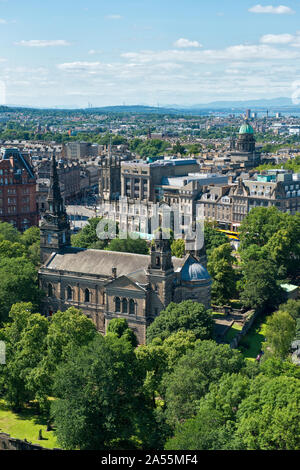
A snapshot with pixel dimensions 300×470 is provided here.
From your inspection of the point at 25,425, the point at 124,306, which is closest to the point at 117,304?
the point at 124,306

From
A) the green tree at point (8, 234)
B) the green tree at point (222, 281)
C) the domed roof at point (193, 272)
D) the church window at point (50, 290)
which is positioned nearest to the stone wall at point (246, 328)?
the green tree at point (222, 281)

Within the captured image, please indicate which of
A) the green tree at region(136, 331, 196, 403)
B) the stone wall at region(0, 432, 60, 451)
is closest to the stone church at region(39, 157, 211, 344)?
the green tree at region(136, 331, 196, 403)

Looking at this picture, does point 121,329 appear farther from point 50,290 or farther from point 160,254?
point 50,290

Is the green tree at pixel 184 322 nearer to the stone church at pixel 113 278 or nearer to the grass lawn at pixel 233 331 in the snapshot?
the stone church at pixel 113 278

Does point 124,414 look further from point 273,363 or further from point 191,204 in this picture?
point 191,204

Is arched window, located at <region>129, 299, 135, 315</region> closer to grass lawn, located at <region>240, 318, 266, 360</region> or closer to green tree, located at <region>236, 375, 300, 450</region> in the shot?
grass lawn, located at <region>240, 318, 266, 360</region>
